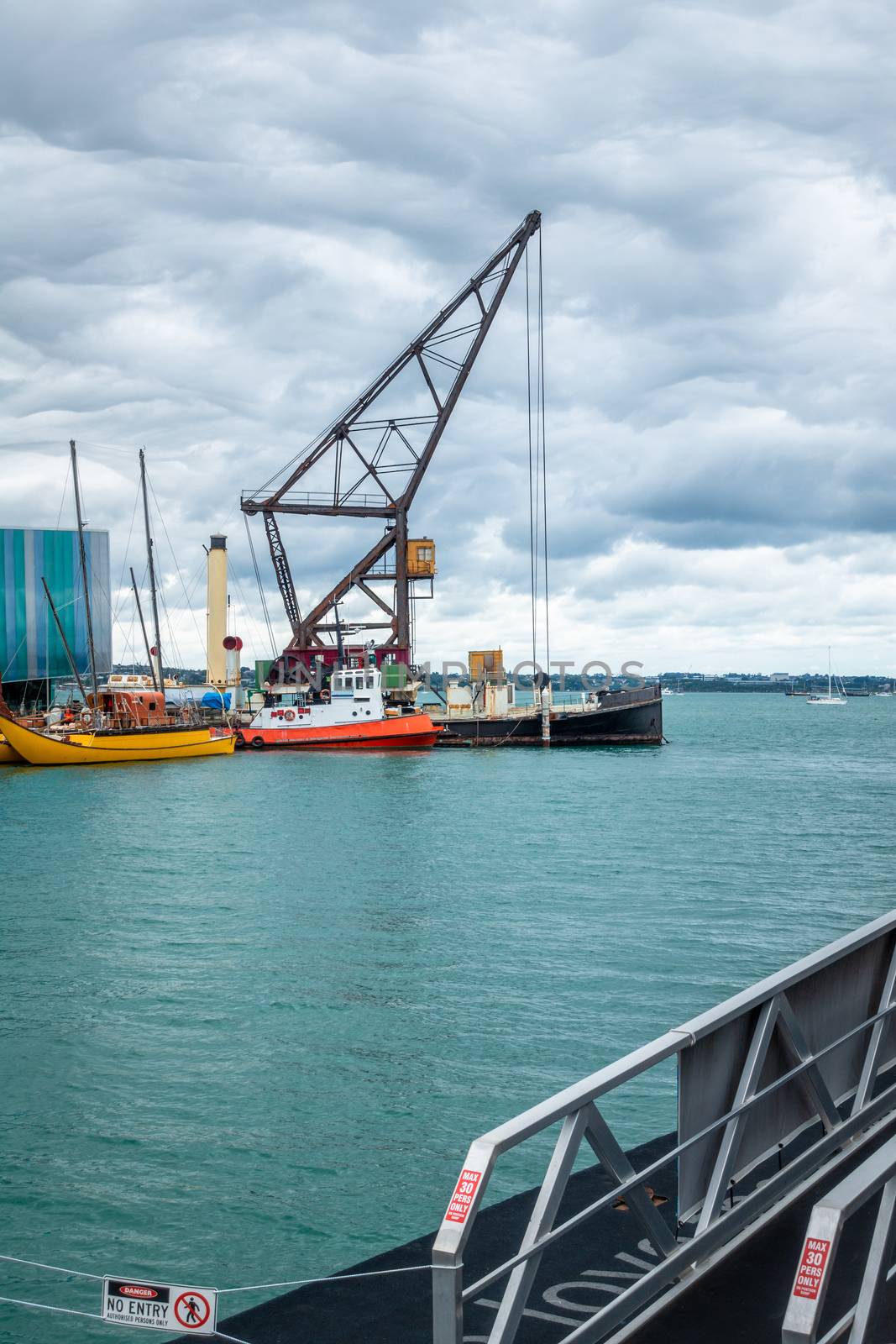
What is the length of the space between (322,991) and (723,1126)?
38.4ft

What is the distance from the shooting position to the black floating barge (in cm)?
7481

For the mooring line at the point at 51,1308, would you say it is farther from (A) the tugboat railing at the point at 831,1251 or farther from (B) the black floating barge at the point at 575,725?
(B) the black floating barge at the point at 575,725

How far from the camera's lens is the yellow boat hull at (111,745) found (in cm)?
6044

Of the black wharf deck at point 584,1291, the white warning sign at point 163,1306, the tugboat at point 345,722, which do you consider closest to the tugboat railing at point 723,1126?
the black wharf deck at point 584,1291

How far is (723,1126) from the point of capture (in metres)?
5.50

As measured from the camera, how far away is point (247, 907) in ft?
76.9

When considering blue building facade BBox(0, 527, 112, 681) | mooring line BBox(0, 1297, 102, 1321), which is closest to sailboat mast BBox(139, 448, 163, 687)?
blue building facade BBox(0, 527, 112, 681)

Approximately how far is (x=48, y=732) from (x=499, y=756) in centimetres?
2576

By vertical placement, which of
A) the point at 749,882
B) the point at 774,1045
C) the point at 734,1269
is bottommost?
the point at 749,882

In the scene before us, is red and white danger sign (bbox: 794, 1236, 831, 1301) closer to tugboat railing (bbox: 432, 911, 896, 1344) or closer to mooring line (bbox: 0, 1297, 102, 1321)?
tugboat railing (bbox: 432, 911, 896, 1344)

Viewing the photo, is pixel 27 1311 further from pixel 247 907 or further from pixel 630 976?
pixel 247 907

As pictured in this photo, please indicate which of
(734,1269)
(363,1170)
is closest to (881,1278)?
(734,1269)

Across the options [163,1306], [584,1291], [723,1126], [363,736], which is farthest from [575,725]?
[163,1306]

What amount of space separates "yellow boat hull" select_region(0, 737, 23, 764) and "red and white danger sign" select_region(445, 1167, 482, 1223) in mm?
62130
